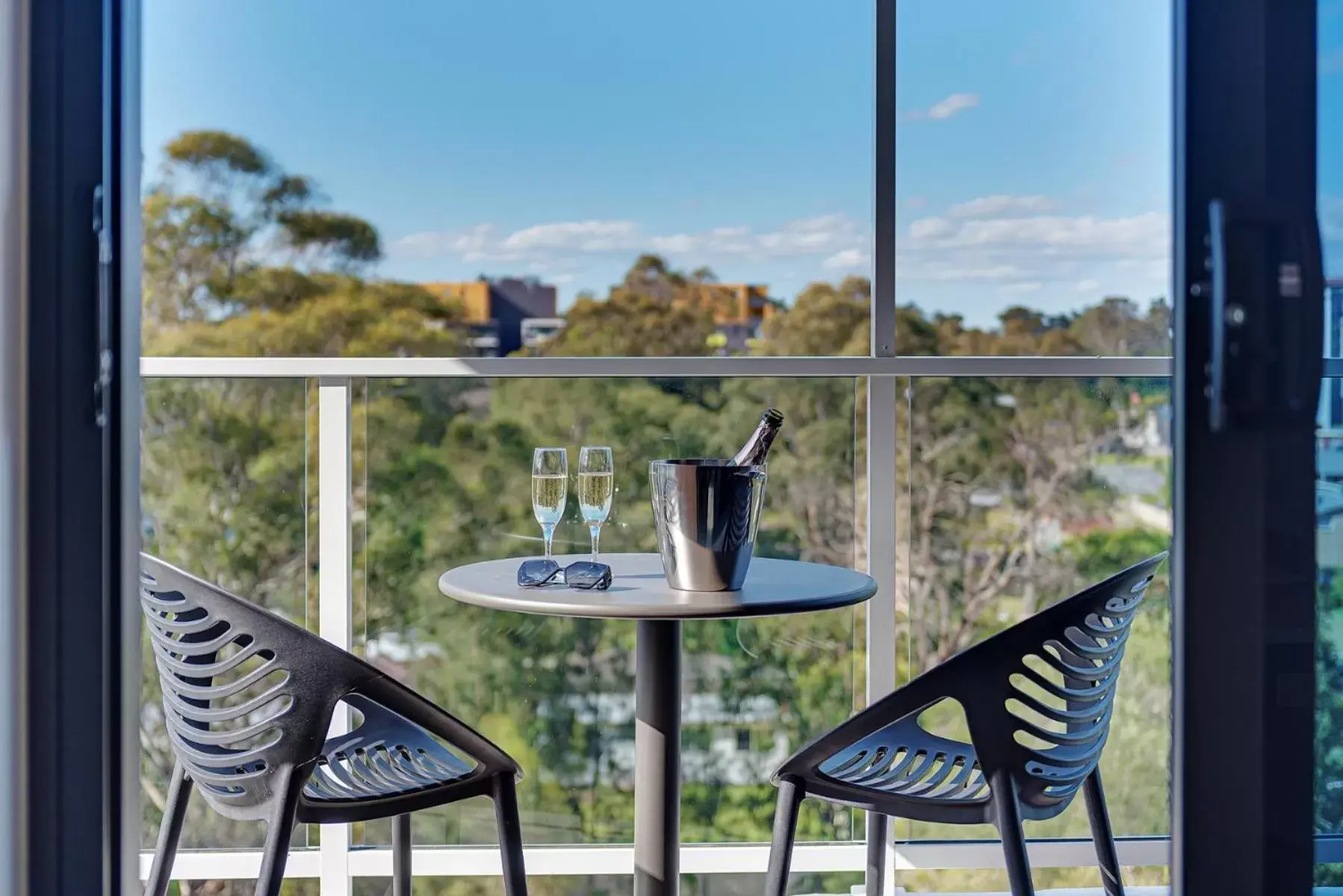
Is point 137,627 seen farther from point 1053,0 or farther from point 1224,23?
point 1053,0

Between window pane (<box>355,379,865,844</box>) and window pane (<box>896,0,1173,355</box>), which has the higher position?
window pane (<box>896,0,1173,355</box>)

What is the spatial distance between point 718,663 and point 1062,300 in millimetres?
1241

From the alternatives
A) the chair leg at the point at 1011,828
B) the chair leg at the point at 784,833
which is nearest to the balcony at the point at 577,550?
the chair leg at the point at 784,833

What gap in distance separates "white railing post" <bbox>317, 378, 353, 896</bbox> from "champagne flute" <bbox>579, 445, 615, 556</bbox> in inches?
28.6

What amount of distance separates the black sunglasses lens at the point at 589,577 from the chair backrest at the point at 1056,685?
1.84ft

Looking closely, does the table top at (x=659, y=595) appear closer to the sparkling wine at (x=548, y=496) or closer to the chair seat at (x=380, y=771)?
the sparkling wine at (x=548, y=496)

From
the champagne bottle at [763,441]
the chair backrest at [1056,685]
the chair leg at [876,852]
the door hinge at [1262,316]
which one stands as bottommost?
the chair leg at [876,852]

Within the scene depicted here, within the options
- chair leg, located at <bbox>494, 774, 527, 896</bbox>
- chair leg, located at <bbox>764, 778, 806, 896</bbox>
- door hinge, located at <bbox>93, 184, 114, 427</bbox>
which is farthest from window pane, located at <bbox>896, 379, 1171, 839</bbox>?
door hinge, located at <bbox>93, 184, 114, 427</bbox>

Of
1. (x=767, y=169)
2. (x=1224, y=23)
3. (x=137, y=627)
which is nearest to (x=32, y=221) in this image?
(x=137, y=627)

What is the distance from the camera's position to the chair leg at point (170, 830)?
1747mm

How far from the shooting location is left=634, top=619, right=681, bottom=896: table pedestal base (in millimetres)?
1695

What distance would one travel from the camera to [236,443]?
2387mm

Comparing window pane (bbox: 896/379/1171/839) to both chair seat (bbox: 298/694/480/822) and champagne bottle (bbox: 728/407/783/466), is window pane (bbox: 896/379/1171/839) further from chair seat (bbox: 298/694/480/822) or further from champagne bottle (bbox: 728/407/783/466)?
chair seat (bbox: 298/694/480/822)

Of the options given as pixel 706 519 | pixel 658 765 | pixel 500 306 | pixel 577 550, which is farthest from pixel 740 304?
pixel 658 765
